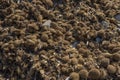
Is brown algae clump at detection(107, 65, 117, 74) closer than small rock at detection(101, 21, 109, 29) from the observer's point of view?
Yes

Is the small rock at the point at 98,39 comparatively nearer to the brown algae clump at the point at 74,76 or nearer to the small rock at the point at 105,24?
the small rock at the point at 105,24

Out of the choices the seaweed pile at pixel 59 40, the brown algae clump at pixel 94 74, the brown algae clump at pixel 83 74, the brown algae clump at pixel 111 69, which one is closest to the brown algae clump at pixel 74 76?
the seaweed pile at pixel 59 40

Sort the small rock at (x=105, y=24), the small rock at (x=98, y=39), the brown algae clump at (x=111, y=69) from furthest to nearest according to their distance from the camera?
the small rock at (x=105, y=24) → the small rock at (x=98, y=39) → the brown algae clump at (x=111, y=69)

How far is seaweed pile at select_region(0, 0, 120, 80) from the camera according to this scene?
420 inches

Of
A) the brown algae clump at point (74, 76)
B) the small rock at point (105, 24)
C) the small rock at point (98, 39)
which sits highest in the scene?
the small rock at point (105, 24)

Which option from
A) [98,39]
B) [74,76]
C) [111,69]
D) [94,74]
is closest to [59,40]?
[98,39]

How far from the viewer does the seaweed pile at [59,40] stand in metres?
10.7

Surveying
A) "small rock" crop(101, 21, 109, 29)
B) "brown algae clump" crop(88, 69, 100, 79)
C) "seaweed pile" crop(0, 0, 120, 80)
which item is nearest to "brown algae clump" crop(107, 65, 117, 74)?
"seaweed pile" crop(0, 0, 120, 80)

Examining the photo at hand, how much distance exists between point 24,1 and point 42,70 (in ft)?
15.8

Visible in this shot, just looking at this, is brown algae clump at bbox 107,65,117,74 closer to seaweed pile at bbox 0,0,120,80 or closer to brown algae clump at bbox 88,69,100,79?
seaweed pile at bbox 0,0,120,80

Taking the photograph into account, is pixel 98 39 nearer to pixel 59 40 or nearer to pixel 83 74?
pixel 59 40

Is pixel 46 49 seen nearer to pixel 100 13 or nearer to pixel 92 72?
pixel 92 72

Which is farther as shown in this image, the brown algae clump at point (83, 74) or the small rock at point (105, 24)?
the small rock at point (105, 24)

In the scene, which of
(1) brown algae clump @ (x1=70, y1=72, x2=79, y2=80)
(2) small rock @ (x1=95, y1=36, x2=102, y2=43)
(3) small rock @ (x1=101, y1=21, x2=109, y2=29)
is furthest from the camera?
(3) small rock @ (x1=101, y1=21, x2=109, y2=29)
